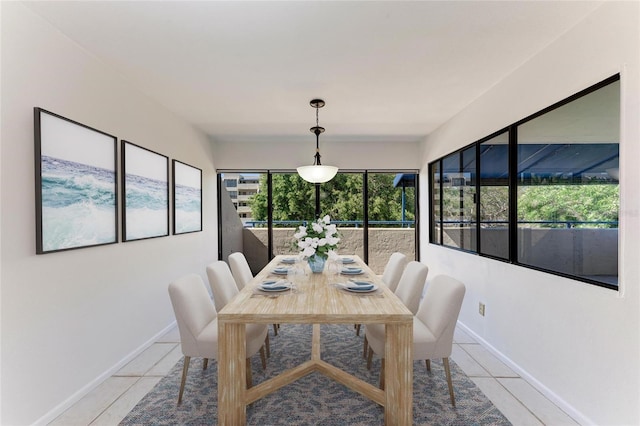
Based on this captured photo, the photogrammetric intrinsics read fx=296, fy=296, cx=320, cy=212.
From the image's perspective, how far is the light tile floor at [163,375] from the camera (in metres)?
1.89

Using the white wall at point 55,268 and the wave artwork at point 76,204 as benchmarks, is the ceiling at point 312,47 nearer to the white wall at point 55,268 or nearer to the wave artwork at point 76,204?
the white wall at point 55,268

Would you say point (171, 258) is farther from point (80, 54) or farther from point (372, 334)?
point (372, 334)

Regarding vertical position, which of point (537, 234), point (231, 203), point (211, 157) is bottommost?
point (537, 234)

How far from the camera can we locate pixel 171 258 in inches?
137

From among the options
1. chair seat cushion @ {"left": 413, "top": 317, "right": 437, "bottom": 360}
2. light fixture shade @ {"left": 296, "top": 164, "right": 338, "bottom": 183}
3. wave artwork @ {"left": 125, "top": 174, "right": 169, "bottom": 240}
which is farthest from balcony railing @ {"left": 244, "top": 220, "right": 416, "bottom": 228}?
chair seat cushion @ {"left": 413, "top": 317, "right": 437, "bottom": 360}

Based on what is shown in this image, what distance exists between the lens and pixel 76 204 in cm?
204

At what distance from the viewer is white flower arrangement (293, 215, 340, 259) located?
2.64 metres

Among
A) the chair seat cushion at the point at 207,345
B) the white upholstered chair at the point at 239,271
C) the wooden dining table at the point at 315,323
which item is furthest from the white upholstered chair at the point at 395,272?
the chair seat cushion at the point at 207,345

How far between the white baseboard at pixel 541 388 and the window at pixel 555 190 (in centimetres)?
84

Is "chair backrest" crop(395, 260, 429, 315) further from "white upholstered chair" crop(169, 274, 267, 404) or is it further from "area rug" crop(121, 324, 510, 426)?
"white upholstered chair" crop(169, 274, 267, 404)

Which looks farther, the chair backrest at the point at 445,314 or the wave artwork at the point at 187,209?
the wave artwork at the point at 187,209

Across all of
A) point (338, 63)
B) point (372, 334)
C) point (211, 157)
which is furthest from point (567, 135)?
point (211, 157)

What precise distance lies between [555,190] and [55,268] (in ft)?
11.5

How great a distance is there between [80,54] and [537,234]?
3686 millimetres
